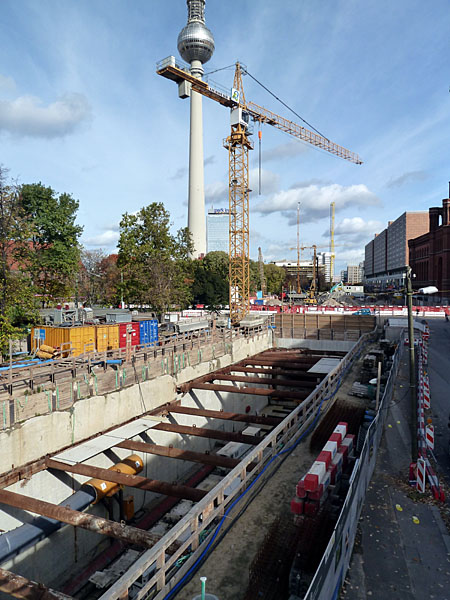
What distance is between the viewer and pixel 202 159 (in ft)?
412

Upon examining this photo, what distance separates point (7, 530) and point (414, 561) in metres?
13.1

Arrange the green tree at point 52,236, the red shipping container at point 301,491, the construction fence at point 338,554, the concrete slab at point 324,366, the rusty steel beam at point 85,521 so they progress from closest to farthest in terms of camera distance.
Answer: the construction fence at point 338,554, the red shipping container at point 301,491, the rusty steel beam at point 85,521, the concrete slab at point 324,366, the green tree at point 52,236

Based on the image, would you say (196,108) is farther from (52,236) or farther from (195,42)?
(52,236)

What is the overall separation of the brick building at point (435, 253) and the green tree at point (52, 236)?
75.3 m

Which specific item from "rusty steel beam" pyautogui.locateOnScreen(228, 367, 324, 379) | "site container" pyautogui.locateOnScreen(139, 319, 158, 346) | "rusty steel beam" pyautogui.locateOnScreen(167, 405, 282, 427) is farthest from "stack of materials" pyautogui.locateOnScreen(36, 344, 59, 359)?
"rusty steel beam" pyautogui.locateOnScreen(228, 367, 324, 379)

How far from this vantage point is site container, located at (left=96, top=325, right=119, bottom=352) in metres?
28.9

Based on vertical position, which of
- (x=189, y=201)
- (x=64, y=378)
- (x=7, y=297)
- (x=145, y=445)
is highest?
(x=189, y=201)

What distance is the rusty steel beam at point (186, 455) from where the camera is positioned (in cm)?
1531

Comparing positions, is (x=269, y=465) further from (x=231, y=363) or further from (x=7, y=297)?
(x=231, y=363)

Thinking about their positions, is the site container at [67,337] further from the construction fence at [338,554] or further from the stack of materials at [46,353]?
the construction fence at [338,554]

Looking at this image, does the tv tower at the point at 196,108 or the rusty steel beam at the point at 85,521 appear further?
the tv tower at the point at 196,108

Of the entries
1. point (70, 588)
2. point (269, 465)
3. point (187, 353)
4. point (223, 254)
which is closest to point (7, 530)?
point (70, 588)

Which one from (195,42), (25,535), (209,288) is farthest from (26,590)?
(195,42)

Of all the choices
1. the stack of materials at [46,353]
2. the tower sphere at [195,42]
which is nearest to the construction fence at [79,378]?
the stack of materials at [46,353]
